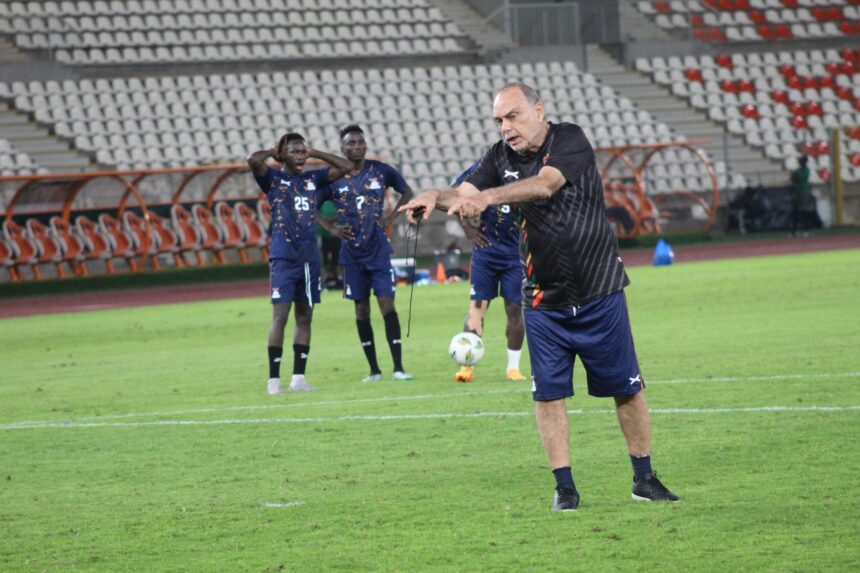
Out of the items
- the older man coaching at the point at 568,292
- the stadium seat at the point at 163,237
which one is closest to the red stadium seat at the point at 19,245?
the stadium seat at the point at 163,237

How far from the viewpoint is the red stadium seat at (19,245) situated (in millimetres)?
28203

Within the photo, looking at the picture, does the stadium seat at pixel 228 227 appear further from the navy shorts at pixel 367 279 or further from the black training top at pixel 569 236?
the black training top at pixel 569 236

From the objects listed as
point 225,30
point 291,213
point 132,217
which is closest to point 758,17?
point 225,30

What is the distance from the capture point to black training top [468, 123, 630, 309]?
696cm

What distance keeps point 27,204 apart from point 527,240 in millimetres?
23116

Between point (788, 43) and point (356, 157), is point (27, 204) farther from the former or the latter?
point (788, 43)

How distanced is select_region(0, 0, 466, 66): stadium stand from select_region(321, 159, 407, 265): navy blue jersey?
24225 millimetres

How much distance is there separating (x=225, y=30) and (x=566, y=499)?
109 ft

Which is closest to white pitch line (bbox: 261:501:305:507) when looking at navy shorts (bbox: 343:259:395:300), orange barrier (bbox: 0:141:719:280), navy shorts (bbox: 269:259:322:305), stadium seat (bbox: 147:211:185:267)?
navy shorts (bbox: 269:259:322:305)

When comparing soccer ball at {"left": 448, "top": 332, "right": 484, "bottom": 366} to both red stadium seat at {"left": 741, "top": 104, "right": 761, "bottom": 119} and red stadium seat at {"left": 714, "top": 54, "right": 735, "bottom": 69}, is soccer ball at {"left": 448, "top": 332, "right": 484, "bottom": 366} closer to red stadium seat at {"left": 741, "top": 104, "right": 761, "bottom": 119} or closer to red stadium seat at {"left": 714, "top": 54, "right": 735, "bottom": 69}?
red stadium seat at {"left": 741, "top": 104, "right": 761, "bottom": 119}

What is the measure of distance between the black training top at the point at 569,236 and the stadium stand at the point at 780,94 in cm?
3424

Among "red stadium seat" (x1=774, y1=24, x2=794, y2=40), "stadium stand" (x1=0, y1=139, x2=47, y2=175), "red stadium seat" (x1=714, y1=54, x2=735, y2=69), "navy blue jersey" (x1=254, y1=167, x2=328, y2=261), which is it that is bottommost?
"navy blue jersey" (x1=254, y1=167, x2=328, y2=261)

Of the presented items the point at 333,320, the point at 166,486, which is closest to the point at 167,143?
the point at 333,320

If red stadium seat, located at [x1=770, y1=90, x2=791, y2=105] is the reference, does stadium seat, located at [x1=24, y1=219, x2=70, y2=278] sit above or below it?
below
